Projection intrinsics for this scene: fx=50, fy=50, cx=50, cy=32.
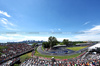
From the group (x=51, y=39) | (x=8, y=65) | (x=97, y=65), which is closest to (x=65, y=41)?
(x=51, y=39)

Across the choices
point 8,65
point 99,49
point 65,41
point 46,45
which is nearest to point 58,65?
point 8,65

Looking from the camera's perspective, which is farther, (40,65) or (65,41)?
(65,41)

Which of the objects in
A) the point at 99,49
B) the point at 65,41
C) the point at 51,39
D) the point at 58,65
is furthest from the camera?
the point at 65,41

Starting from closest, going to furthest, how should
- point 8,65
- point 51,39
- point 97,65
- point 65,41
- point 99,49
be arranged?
point 97,65 → point 8,65 → point 99,49 → point 51,39 → point 65,41

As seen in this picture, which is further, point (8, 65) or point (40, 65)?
point (8, 65)

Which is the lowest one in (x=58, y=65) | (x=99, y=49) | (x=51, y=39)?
(x=58, y=65)

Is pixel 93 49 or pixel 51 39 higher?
pixel 51 39

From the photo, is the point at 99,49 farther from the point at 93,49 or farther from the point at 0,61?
the point at 0,61

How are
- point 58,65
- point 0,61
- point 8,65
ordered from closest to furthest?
point 58,65 < point 8,65 < point 0,61

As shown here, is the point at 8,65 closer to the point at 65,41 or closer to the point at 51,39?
the point at 51,39
